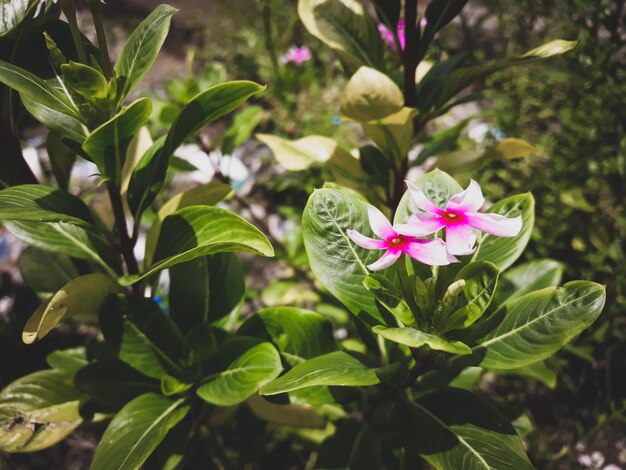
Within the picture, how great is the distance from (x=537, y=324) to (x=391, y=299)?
0.77ft

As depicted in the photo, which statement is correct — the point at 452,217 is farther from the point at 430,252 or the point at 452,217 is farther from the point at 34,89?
the point at 34,89

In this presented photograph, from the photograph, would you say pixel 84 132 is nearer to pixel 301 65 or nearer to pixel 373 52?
pixel 373 52

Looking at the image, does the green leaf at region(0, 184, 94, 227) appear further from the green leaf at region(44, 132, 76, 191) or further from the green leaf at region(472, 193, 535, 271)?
the green leaf at region(472, 193, 535, 271)

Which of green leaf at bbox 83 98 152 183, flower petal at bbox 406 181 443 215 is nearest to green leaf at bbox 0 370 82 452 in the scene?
green leaf at bbox 83 98 152 183

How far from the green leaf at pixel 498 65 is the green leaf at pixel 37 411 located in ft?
3.65

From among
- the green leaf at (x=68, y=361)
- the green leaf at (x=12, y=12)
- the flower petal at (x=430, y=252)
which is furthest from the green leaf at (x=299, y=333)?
the green leaf at (x=12, y=12)

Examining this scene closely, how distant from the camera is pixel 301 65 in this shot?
3.19m

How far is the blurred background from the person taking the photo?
1.50 metres

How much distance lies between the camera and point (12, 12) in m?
0.70

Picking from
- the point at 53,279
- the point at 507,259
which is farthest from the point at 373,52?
the point at 53,279

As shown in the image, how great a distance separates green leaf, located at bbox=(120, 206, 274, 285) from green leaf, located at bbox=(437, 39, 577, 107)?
1.90 feet

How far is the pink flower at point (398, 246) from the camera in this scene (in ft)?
1.97

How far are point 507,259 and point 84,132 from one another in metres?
0.78

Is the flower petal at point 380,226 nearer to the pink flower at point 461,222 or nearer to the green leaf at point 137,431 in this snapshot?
the pink flower at point 461,222
